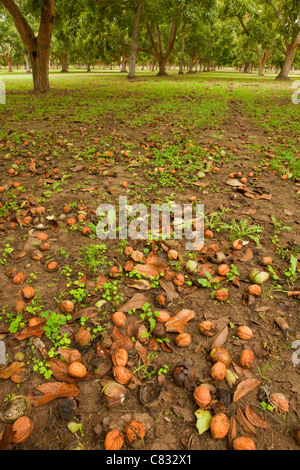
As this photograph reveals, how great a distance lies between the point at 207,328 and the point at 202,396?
49 cm

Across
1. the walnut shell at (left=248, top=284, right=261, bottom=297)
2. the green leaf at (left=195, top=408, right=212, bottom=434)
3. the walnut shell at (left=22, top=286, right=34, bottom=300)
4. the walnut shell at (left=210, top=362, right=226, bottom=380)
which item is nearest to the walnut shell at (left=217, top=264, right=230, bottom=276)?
the walnut shell at (left=248, top=284, right=261, bottom=297)

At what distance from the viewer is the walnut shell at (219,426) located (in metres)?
1.44

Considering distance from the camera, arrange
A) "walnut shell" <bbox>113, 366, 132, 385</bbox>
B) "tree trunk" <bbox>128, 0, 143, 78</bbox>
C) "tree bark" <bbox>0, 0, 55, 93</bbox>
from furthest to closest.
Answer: "tree trunk" <bbox>128, 0, 143, 78</bbox> → "tree bark" <bbox>0, 0, 55, 93</bbox> → "walnut shell" <bbox>113, 366, 132, 385</bbox>

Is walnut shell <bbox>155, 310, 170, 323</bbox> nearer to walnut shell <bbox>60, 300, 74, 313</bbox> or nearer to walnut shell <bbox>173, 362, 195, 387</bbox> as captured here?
walnut shell <bbox>173, 362, 195, 387</bbox>

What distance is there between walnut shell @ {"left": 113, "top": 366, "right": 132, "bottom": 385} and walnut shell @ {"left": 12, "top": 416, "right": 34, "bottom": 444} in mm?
509

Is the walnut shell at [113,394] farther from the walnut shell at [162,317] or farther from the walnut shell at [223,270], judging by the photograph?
the walnut shell at [223,270]

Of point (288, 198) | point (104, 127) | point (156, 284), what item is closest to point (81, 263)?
point (156, 284)

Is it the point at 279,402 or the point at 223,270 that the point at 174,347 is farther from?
the point at 223,270

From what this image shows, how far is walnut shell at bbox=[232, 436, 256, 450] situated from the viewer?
139 centimetres

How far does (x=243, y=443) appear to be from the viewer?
1398 millimetres

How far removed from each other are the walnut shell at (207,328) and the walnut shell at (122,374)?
0.61 meters

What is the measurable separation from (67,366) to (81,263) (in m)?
0.97

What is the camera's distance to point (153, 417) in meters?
1.51

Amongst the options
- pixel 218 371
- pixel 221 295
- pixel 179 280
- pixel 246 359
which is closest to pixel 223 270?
pixel 221 295
